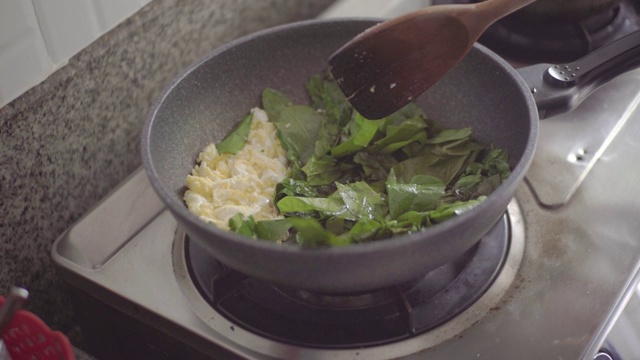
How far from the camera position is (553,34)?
108 cm

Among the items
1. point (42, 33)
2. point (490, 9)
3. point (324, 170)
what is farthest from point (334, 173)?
point (42, 33)

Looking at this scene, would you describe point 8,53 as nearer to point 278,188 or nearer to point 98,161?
point 98,161

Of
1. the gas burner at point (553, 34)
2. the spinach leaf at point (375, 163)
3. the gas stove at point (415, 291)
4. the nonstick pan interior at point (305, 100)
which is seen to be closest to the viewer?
the nonstick pan interior at point (305, 100)

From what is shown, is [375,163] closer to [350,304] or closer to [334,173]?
[334,173]

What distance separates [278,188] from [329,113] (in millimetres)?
151

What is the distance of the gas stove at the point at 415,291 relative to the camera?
2.49 ft

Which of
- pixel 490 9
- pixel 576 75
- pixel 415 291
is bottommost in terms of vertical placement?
pixel 415 291

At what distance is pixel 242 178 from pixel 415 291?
0.23 meters

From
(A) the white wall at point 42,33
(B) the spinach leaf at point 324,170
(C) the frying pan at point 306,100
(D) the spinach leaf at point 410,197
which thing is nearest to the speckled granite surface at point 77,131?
(A) the white wall at point 42,33

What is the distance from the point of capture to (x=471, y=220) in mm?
667

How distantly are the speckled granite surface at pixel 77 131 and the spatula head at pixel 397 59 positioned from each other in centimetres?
29

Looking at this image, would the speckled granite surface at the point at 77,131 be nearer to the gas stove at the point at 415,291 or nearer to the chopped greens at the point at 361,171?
the gas stove at the point at 415,291

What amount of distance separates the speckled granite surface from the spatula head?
11.5 inches

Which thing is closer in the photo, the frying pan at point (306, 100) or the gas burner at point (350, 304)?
the frying pan at point (306, 100)
